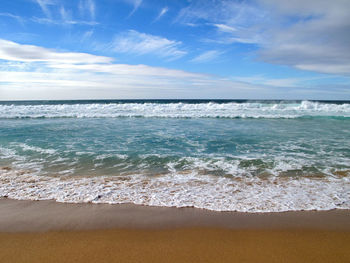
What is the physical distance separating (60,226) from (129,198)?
4.09 ft

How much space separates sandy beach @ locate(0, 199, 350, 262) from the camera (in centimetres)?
265

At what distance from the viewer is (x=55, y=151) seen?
779 centimetres

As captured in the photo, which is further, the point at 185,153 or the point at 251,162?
the point at 185,153

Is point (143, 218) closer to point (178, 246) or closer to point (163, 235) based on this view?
point (163, 235)

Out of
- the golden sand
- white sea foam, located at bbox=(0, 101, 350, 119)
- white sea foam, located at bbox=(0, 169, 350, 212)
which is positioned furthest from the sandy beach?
white sea foam, located at bbox=(0, 101, 350, 119)

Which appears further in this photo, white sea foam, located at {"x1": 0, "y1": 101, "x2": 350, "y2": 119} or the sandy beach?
white sea foam, located at {"x1": 0, "y1": 101, "x2": 350, "y2": 119}

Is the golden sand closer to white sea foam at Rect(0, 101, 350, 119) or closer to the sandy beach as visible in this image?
the sandy beach

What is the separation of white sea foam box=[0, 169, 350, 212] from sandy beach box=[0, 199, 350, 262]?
23cm

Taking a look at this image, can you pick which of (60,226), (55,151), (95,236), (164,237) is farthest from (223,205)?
(55,151)

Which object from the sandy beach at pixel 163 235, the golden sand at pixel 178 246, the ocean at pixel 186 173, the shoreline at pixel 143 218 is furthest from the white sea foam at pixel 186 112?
the golden sand at pixel 178 246

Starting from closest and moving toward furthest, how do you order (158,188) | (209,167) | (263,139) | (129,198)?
1. (129,198)
2. (158,188)
3. (209,167)
4. (263,139)

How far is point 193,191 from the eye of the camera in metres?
4.51

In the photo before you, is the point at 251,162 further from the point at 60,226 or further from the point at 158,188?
the point at 60,226

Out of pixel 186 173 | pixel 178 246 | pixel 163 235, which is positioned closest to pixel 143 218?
pixel 163 235
